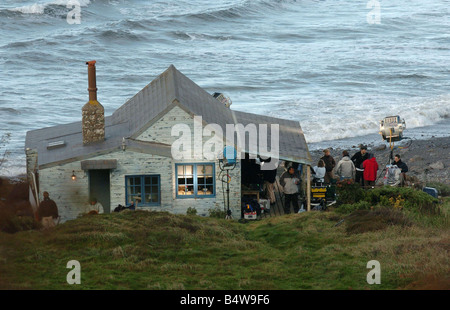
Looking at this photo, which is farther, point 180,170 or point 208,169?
point 208,169

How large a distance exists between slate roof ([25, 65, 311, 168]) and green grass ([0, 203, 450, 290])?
255cm

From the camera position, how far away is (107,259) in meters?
14.9

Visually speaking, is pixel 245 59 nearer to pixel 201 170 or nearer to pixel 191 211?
pixel 201 170

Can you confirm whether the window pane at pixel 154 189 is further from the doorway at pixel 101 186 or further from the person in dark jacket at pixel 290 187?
the person in dark jacket at pixel 290 187

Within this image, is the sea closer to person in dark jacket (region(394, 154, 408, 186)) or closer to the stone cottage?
the stone cottage

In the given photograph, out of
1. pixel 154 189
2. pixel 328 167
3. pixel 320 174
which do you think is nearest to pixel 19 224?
pixel 154 189

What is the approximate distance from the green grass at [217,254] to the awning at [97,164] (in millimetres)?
1837

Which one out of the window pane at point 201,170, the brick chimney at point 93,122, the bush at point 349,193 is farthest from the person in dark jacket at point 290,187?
the brick chimney at point 93,122

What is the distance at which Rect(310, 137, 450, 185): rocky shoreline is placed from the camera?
85.2 ft

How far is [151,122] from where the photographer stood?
65.7ft

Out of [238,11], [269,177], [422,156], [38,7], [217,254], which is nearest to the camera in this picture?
[217,254]

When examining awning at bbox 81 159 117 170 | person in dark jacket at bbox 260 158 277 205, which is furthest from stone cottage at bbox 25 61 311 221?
person in dark jacket at bbox 260 158 277 205

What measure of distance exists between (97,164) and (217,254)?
516 centimetres
